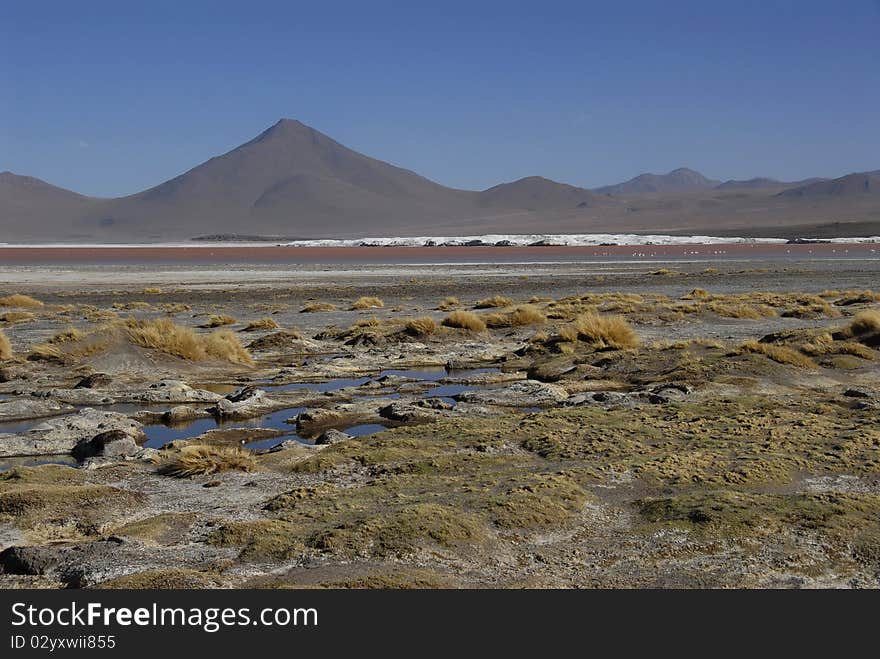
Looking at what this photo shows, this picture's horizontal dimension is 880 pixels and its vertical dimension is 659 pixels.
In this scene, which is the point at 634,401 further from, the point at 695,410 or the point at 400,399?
the point at 400,399

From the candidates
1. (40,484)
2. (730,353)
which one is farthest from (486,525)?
(730,353)

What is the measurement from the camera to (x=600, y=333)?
22266 mm

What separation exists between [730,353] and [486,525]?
11.4 meters

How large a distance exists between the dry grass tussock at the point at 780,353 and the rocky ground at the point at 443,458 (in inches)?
1.9

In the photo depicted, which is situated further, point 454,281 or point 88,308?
point 454,281

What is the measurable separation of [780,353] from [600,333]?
479 centimetres

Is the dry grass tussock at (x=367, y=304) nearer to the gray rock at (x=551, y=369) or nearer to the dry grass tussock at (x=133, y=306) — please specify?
the dry grass tussock at (x=133, y=306)

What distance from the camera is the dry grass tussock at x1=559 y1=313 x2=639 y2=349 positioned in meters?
22.2

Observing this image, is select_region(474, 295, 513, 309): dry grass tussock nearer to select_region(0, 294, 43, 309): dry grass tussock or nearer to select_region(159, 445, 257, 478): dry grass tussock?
select_region(0, 294, 43, 309): dry grass tussock

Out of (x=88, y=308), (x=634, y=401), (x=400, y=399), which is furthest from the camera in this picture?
(x=88, y=308)

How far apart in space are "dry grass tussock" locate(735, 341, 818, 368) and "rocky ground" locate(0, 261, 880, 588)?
5cm

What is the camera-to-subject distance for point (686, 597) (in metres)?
7.03

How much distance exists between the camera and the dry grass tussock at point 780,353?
718 inches

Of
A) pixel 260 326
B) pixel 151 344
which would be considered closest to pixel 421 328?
pixel 260 326
